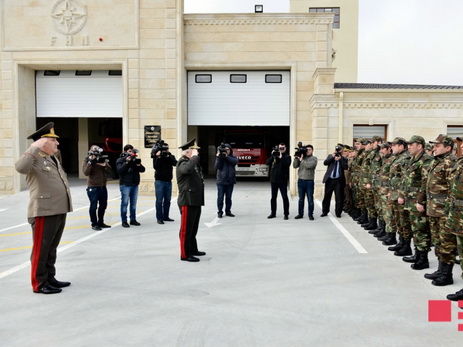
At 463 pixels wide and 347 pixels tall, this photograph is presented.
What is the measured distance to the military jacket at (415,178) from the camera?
688cm

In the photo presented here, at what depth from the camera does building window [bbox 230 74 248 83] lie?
61.9 feet

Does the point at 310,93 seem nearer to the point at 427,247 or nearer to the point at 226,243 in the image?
the point at 226,243

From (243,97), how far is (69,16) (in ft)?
24.4

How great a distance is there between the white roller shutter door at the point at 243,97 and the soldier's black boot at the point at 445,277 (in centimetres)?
1337

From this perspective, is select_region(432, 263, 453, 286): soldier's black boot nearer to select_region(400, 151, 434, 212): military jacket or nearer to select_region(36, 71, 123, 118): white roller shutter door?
select_region(400, 151, 434, 212): military jacket

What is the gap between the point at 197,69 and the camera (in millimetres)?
18688

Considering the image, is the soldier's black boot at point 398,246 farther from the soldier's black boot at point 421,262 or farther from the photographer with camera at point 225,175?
the photographer with camera at point 225,175

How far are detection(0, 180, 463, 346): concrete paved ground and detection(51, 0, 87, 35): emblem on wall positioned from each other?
10519 millimetres

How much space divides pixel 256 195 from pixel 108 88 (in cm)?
760

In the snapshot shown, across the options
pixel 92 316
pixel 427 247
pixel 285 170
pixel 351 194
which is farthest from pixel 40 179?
pixel 351 194

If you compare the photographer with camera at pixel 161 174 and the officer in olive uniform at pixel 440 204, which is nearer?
the officer in olive uniform at pixel 440 204

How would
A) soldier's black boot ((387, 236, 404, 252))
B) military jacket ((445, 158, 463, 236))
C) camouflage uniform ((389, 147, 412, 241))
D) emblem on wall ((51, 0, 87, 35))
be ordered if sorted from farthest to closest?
emblem on wall ((51, 0, 87, 35)), soldier's black boot ((387, 236, 404, 252)), camouflage uniform ((389, 147, 412, 241)), military jacket ((445, 158, 463, 236))

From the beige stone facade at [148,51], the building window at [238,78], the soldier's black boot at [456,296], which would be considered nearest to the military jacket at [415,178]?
the soldier's black boot at [456,296]

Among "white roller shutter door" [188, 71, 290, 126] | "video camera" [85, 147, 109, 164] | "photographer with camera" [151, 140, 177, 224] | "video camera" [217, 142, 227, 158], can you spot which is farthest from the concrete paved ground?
"white roller shutter door" [188, 71, 290, 126]
